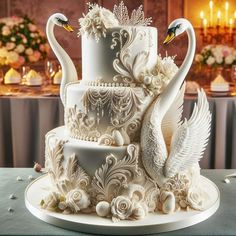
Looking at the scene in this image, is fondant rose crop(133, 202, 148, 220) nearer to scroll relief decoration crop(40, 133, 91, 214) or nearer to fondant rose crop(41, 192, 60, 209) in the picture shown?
scroll relief decoration crop(40, 133, 91, 214)

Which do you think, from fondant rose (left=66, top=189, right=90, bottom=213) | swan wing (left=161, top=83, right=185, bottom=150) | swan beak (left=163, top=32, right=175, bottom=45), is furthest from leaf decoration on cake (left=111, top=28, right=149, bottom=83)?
fondant rose (left=66, top=189, right=90, bottom=213)

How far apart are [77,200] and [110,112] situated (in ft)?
Result: 1.36

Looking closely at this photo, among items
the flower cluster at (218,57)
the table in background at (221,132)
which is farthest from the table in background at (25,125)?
the flower cluster at (218,57)

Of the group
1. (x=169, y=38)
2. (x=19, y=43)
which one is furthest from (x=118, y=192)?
(x=19, y=43)

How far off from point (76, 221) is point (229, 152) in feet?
8.02

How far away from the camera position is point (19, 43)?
15.9 feet

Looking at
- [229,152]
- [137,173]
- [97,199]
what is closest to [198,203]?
[137,173]

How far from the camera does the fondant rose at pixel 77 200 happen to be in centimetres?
204

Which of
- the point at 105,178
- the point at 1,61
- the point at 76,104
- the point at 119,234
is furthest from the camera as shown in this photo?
the point at 1,61

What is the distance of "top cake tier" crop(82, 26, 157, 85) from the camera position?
7.09 ft

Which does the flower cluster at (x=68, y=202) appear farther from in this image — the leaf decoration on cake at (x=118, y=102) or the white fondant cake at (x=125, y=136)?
the leaf decoration on cake at (x=118, y=102)

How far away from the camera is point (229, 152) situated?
409cm

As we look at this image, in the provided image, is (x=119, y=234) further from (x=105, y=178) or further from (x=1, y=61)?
(x=1, y=61)

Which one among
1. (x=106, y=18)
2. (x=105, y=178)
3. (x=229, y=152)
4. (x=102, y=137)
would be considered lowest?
(x=229, y=152)
